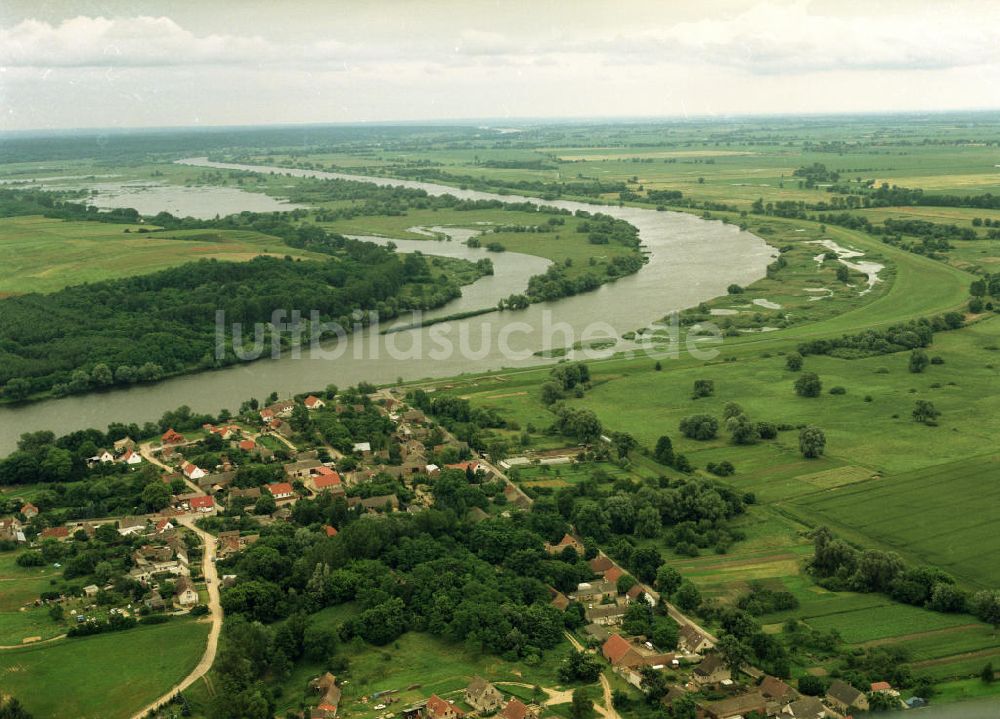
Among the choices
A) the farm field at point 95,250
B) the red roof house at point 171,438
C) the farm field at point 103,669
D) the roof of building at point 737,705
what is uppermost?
the farm field at point 95,250

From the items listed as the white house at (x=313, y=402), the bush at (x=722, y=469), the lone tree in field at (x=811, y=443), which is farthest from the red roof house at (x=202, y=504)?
the lone tree in field at (x=811, y=443)

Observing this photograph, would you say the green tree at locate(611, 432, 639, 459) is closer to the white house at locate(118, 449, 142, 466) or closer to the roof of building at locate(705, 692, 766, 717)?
the roof of building at locate(705, 692, 766, 717)

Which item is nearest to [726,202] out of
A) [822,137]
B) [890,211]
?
[890,211]

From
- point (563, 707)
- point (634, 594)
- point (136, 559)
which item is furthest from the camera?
point (136, 559)

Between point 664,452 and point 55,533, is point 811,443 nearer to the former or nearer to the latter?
point 664,452

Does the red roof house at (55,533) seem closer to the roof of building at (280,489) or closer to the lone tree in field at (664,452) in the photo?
the roof of building at (280,489)

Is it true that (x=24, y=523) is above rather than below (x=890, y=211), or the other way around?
below

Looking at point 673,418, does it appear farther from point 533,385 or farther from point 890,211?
point 890,211
